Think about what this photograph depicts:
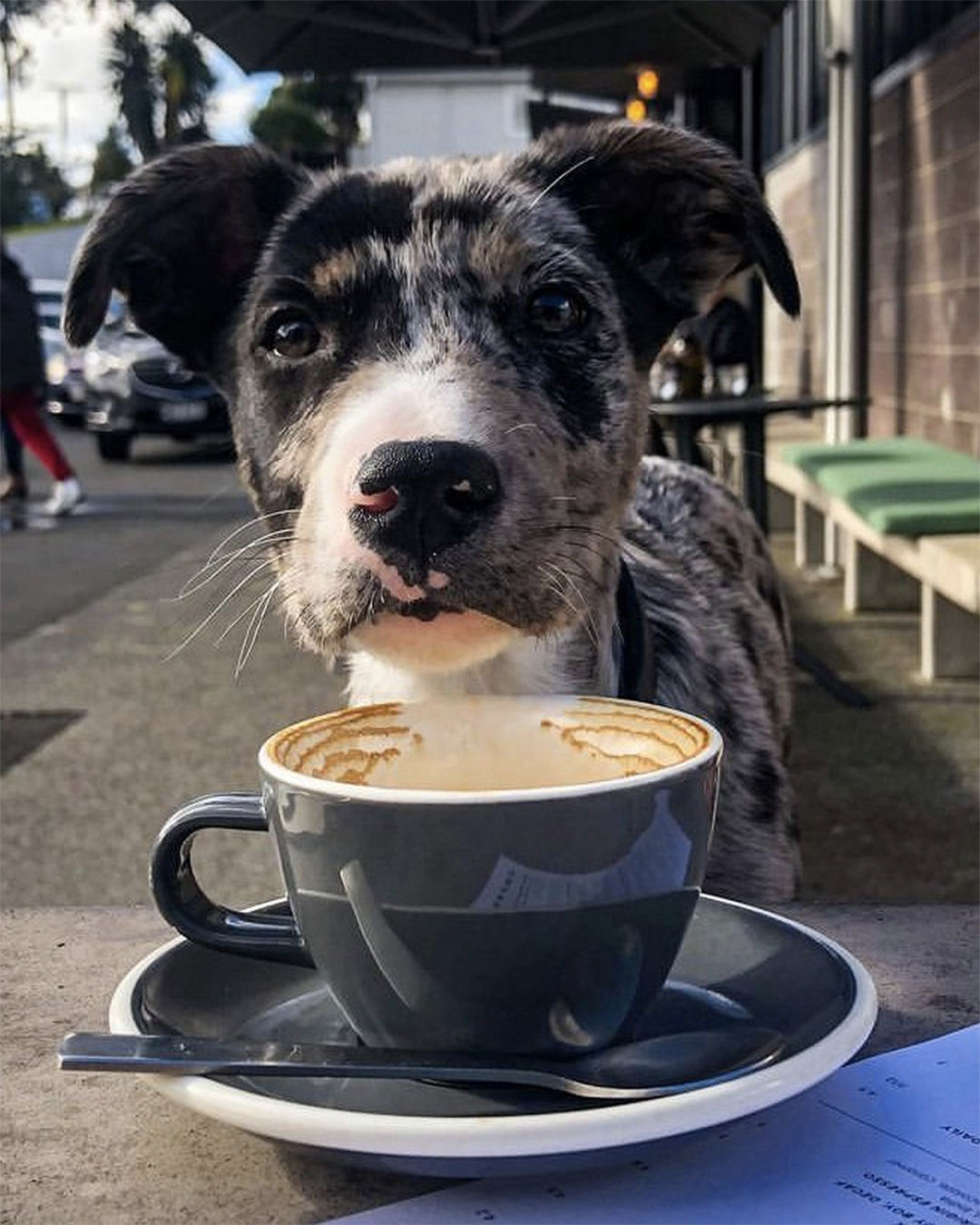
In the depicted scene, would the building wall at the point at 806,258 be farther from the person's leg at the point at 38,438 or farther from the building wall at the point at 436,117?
the building wall at the point at 436,117

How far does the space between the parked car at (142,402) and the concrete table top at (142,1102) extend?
15.8 meters

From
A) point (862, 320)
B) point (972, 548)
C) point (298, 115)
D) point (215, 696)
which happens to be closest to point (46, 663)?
point (215, 696)

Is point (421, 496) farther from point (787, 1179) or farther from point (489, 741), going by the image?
point (787, 1179)

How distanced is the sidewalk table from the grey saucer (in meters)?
4.93

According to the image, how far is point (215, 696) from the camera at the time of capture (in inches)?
251

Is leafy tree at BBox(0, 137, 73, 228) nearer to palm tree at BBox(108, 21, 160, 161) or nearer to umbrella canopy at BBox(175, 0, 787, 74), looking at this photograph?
palm tree at BBox(108, 21, 160, 161)

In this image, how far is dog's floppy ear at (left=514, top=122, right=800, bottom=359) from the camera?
8.52ft

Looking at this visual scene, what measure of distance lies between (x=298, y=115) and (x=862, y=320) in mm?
53632

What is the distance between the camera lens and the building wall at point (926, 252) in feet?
23.6

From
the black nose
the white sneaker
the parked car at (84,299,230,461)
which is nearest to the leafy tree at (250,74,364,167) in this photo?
the parked car at (84,299,230,461)

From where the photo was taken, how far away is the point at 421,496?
163 centimetres

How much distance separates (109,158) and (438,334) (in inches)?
2713

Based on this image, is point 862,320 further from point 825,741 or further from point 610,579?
point 610,579

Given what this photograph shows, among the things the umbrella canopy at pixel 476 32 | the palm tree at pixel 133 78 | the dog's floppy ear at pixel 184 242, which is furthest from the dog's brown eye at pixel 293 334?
the palm tree at pixel 133 78
